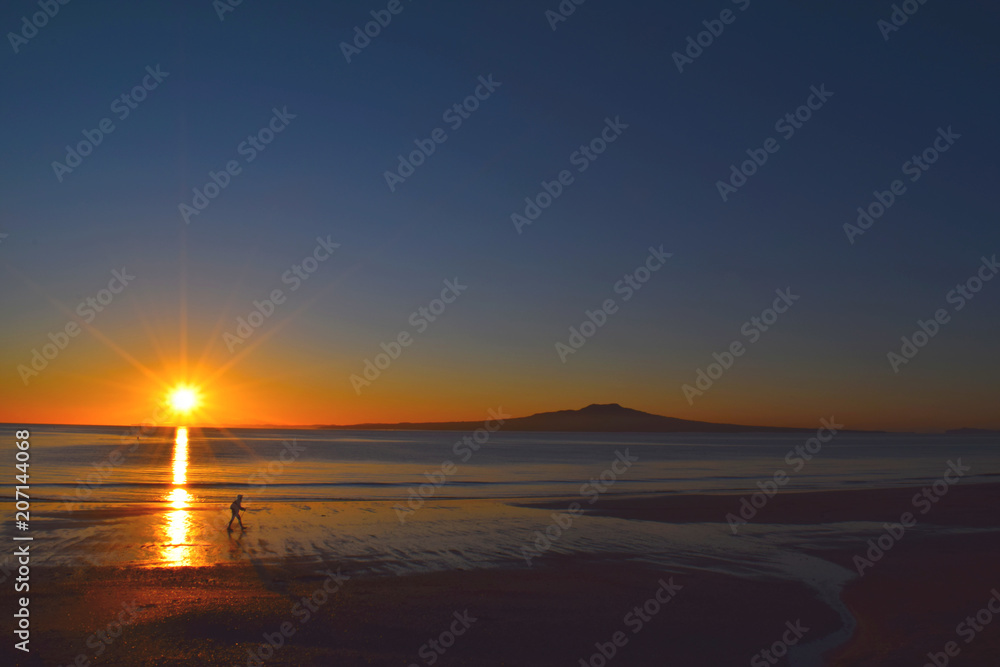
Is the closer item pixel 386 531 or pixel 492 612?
pixel 492 612

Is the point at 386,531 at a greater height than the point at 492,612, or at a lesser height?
greater

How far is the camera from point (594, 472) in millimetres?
56781

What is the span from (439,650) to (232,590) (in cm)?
557

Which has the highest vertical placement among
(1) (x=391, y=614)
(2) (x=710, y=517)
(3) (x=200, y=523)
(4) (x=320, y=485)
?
(4) (x=320, y=485)

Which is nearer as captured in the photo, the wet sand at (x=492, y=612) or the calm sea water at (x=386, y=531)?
the wet sand at (x=492, y=612)

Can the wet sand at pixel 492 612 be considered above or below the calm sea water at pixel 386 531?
below

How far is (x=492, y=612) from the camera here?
13.0 m

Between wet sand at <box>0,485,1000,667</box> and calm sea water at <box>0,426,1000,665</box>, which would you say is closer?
wet sand at <box>0,485,1000,667</box>

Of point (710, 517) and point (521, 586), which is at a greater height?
point (710, 517)

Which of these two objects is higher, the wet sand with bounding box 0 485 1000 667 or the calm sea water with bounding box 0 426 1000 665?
the calm sea water with bounding box 0 426 1000 665

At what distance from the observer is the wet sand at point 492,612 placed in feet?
35.3

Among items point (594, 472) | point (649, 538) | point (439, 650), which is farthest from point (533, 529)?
point (594, 472)

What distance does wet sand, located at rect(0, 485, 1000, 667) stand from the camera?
10.8m

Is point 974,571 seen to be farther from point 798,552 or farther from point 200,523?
point 200,523
